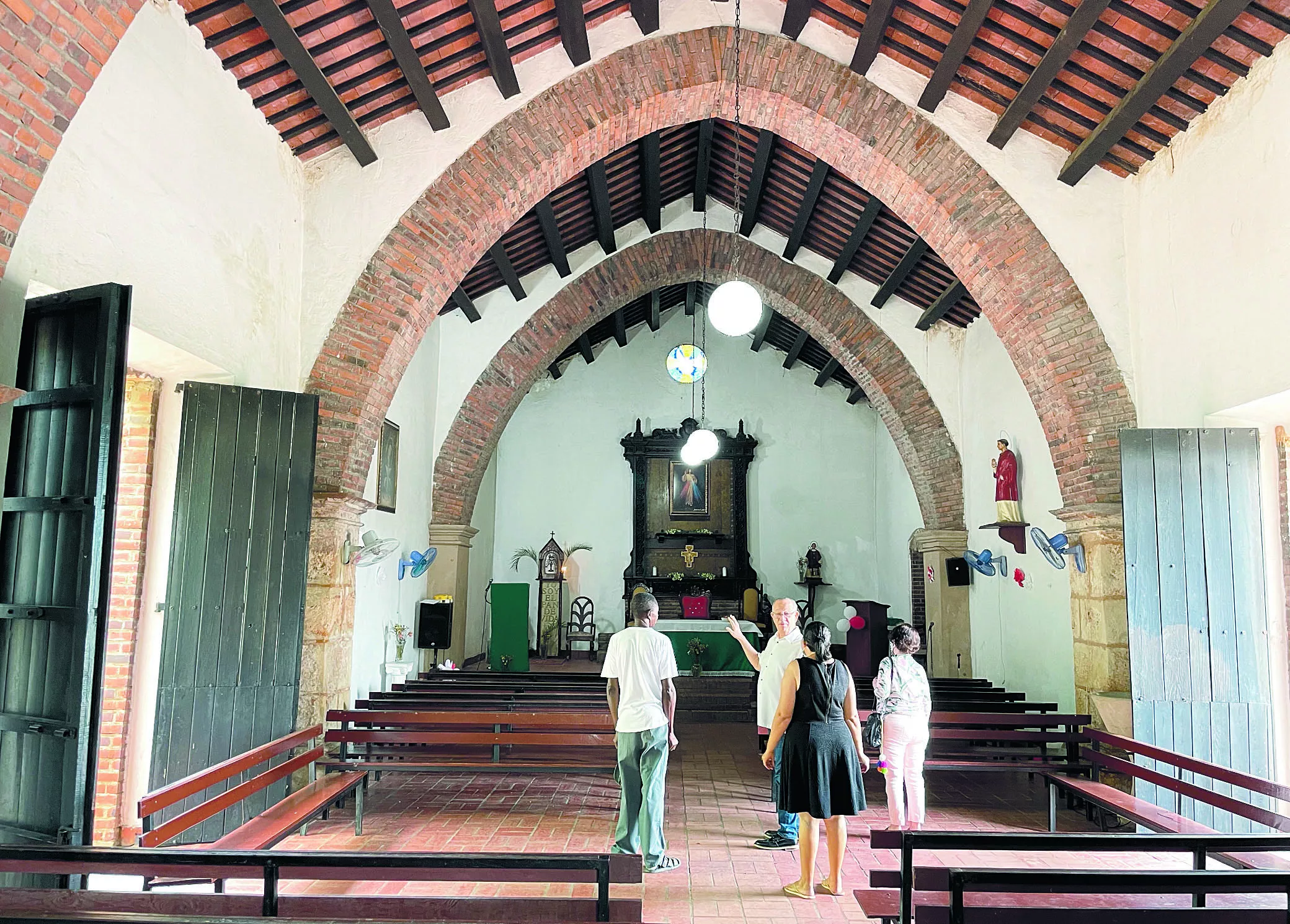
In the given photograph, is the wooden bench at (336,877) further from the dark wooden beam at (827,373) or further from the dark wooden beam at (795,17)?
the dark wooden beam at (827,373)

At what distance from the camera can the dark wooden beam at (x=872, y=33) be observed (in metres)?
6.20

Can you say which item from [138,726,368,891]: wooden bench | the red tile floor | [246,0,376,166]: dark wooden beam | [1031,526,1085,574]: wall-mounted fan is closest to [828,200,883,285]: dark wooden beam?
[1031,526,1085,574]: wall-mounted fan

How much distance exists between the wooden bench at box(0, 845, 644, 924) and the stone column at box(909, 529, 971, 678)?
29.8 ft

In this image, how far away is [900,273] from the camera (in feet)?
32.7

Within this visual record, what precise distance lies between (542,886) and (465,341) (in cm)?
777

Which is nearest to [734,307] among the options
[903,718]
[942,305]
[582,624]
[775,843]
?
[903,718]

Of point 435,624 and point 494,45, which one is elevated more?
point 494,45

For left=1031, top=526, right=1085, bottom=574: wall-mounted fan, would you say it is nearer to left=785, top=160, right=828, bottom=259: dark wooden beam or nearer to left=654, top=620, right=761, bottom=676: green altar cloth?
left=785, top=160, right=828, bottom=259: dark wooden beam

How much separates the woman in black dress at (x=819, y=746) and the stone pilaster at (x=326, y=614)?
149 inches

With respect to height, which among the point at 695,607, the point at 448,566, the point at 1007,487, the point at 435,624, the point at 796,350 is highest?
the point at 796,350

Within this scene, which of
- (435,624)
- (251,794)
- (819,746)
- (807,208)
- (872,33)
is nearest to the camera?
(819,746)

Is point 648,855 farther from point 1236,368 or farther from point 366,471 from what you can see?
point 1236,368

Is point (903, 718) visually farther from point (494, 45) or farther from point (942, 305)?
point (942, 305)

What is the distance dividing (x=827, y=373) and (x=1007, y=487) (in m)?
6.26
